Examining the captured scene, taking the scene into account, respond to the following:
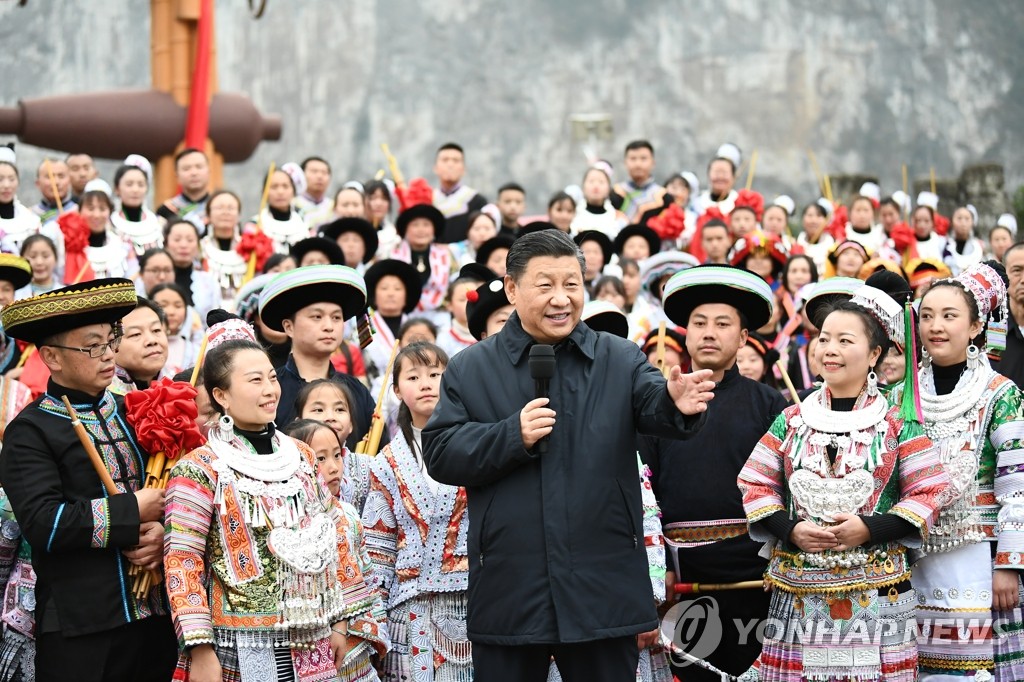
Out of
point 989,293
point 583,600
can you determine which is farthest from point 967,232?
point 583,600

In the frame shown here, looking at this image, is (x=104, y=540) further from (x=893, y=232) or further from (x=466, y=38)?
(x=466, y=38)

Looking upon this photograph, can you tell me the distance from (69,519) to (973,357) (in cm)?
314

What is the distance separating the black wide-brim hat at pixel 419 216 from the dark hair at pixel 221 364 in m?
5.51

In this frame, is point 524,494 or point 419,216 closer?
point 524,494

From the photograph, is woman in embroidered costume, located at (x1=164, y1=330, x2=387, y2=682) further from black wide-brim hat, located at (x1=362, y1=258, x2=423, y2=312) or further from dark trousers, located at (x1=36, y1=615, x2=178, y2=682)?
black wide-brim hat, located at (x1=362, y1=258, x2=423, y2=312)

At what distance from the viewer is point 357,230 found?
31.1 ft

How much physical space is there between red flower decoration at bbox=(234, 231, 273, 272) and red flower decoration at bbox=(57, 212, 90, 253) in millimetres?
1003

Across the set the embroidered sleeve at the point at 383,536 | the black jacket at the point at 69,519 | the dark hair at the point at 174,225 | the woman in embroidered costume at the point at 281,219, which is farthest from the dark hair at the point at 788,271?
the black jacket at the point at 69,519

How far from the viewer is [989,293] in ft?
17.5

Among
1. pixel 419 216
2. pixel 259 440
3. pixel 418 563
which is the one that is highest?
pixel 419 216

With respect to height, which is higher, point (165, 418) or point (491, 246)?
point (491, 246)

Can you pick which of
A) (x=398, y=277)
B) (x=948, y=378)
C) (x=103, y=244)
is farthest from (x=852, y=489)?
(x=103, y=244)

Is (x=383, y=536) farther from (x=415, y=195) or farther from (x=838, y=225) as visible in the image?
(x=838, y=225)

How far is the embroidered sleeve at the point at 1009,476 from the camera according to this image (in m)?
4.91
